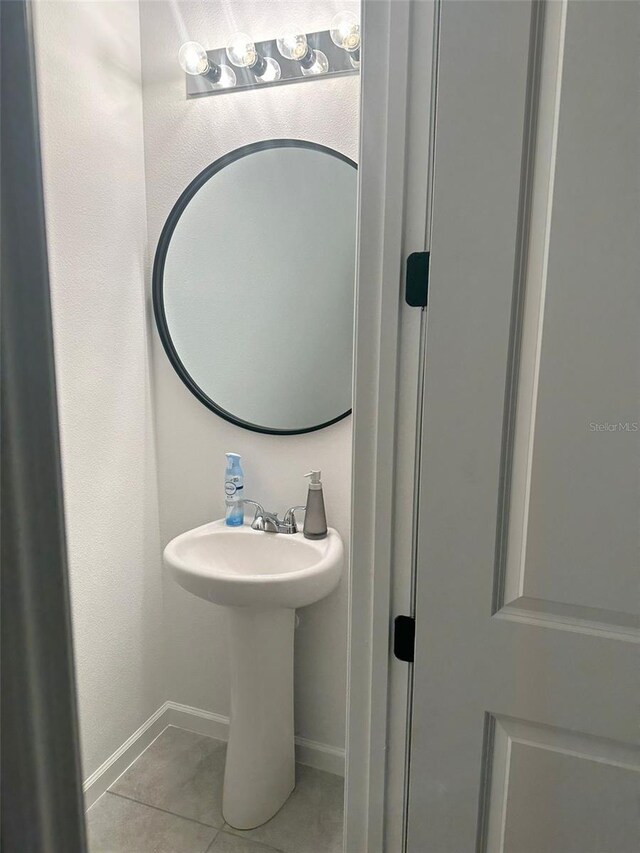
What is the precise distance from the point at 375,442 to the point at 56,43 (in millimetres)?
1281

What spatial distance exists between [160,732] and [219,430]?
1.05 m

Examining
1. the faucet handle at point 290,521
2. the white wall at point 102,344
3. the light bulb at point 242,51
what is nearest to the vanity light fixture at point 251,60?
the light bulb at point 242,51

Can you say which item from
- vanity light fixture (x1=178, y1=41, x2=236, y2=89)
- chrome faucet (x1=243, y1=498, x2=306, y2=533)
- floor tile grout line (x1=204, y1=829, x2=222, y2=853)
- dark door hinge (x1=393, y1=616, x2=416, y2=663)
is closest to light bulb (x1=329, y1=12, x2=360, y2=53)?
vanity light fixture (x1=178, y1=41, x2=236, y2=89)

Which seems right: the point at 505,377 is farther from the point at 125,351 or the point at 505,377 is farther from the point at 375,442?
the point at 125,351

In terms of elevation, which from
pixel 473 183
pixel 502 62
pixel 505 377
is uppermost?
pixel 502 62

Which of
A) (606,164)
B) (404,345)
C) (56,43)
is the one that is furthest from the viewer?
(56,43)

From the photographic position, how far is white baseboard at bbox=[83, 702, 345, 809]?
1654 mm

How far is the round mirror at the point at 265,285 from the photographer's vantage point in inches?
61.1

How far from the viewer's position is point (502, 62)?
69 cm

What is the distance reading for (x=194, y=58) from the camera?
1499 millimetres

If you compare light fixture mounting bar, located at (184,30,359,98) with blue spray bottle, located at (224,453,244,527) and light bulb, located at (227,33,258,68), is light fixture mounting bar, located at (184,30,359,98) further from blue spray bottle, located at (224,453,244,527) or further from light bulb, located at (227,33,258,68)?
blue spray bottle, located at (224,453,244,527)

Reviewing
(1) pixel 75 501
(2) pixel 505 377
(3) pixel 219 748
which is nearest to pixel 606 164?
(2) pixel 505 377

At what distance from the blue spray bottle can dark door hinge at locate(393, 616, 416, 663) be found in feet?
2.90

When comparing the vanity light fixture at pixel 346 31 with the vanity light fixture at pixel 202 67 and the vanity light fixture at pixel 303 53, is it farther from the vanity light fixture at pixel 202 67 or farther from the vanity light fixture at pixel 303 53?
the vanity light fixture at pixel 202 67
